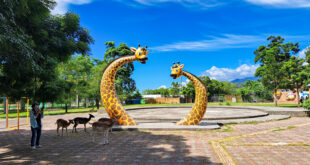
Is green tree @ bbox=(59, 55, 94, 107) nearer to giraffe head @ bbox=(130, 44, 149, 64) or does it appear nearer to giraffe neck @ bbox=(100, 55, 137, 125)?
giraffe neck @ bbox=(100, 55, 137, 125)

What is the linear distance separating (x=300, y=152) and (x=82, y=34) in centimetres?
948

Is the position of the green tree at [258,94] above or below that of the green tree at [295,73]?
below

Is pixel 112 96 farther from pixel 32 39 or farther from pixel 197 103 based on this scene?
pixel 32 39

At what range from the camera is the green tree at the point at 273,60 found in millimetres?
25297

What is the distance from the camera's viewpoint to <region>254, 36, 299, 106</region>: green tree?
83.0ft

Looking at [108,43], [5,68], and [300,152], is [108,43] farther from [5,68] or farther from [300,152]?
[300,152]

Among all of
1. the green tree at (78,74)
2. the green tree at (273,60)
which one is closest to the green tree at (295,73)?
the green tree at (273,60)

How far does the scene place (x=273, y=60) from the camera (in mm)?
26281

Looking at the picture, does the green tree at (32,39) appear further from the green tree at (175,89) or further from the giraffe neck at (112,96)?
the green tree at (175,89)

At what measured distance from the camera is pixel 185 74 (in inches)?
410

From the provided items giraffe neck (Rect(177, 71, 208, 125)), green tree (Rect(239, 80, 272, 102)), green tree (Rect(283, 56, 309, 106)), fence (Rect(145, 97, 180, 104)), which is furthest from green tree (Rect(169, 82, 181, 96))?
giraffe neck (Rect(177, 71, 208, 125))

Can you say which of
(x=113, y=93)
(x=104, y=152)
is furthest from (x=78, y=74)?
(x=104, y=152)

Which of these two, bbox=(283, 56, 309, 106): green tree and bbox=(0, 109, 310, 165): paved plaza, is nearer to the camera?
bbox=(0, 109, 310, 165): paved plaza

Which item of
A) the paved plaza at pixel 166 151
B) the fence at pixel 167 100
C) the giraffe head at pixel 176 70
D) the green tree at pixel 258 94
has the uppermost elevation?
the giraffe head at pixel 176 70
